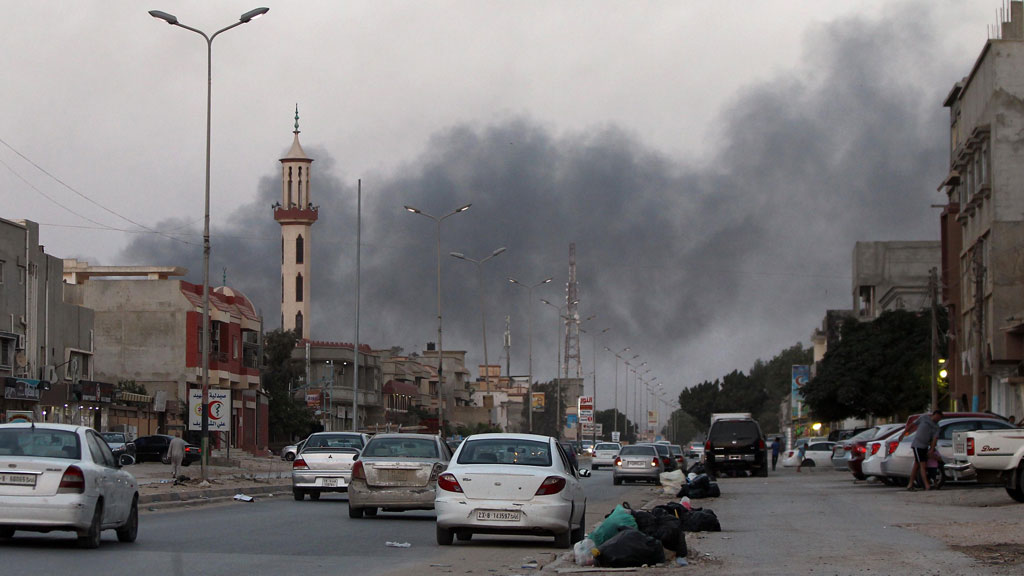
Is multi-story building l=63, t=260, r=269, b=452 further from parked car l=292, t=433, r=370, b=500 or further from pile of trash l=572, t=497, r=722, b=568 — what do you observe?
pile of trash l=572, t=497, r=722, b=568

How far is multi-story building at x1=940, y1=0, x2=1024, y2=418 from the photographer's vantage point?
55.3 m

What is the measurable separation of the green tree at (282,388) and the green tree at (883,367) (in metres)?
37.4

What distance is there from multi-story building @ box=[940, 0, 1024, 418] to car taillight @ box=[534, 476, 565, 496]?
38.1 meters

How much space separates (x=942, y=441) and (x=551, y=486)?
1757 centimetres

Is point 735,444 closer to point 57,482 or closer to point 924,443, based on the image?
point 924,443

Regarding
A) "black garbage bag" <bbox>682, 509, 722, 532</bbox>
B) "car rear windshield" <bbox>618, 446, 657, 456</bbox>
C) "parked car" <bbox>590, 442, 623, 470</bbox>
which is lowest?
"parked car" <bbox>590, 442, 623, 470</bbox>

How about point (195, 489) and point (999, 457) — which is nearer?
point (999, 457)

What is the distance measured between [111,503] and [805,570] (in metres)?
8.19

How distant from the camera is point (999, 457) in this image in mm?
24156

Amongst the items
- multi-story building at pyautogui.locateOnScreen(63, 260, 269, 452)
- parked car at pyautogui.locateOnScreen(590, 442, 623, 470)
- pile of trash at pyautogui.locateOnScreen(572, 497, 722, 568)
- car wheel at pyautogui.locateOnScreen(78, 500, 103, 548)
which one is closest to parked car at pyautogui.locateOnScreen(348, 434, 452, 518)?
car wheel at pyautogui.locateOnScreen(78, 500, 103, 548)

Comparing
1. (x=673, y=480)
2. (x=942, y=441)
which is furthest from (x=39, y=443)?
(x=942, y=441)

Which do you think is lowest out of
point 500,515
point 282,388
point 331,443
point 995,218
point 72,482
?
point 500,515

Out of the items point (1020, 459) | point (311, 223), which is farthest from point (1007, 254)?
point (311, 223)

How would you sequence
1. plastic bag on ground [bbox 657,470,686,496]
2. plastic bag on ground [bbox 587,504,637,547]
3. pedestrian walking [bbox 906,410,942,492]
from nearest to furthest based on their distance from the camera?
plastic bag on ground [bbox 587,504,637,547], pedestrian walking [bbox 906,410,942,492], plastic bag on ground [bbox 657,470,686,496]
